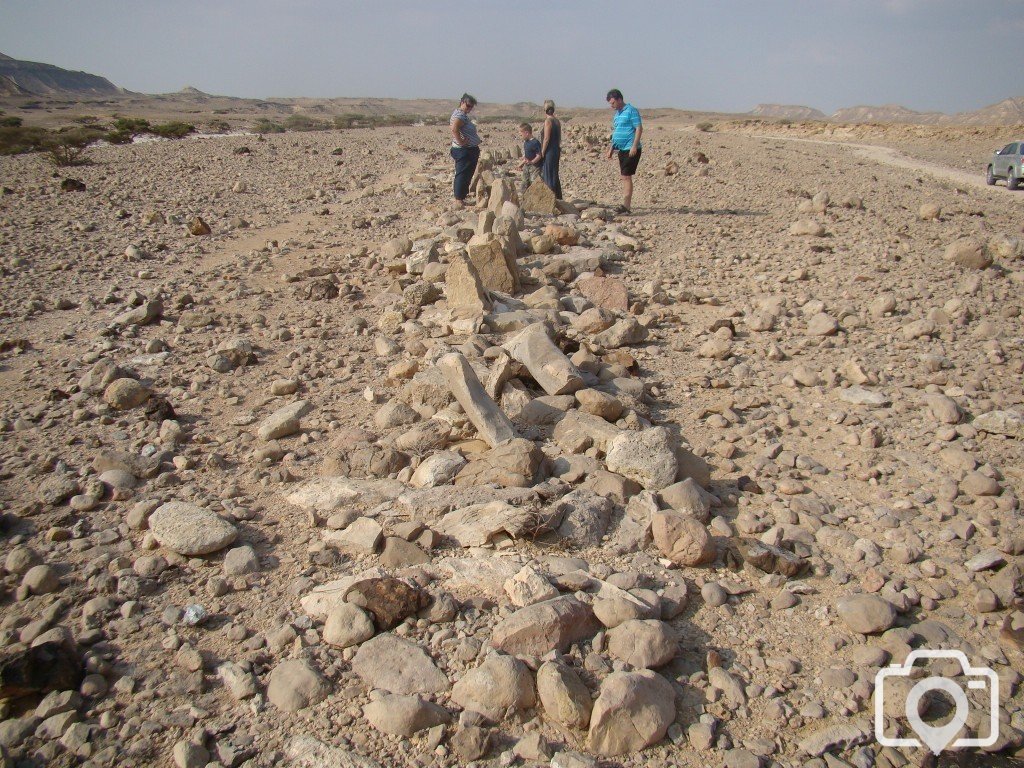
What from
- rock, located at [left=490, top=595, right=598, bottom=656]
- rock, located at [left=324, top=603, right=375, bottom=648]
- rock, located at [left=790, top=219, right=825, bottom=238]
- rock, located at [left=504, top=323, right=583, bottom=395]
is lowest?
rock, located at [left=324, top=603, right=375, bottom=648]

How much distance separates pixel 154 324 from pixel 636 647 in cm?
523

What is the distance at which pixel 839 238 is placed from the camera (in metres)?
7.95

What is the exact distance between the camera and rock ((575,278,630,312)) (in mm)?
6003

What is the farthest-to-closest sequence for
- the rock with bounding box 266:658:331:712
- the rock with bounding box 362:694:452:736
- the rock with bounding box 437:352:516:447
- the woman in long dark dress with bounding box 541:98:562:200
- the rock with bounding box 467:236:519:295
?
the woman in long dark dress with bounding box 541:98:562:200
the rock with bounding box 467:236:519:295
the rock with bounding box 437:352:516:447
the rock with bounding box 266:658:331:712
the rock with bounding box 362:694:452:736

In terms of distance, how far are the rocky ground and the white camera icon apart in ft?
0.12

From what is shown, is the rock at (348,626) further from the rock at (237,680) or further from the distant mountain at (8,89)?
the distant mountain at (8,89)

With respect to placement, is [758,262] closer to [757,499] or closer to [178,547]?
[757,499]

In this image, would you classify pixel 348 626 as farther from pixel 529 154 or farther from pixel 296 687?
pixel 529 154

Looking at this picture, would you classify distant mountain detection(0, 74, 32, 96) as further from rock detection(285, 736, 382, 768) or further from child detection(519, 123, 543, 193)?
rock detection(285, 736, 382, 768)

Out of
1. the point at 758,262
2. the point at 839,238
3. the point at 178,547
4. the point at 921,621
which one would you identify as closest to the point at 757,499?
the point at 921,621

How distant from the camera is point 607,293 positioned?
612cm

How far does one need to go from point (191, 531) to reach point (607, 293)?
424 cm

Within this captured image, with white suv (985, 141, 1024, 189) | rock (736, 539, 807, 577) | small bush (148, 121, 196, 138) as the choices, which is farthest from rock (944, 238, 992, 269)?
small bush (148, 121, 196, 138)

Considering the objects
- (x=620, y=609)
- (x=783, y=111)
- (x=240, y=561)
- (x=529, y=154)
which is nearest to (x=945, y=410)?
(x=620, y=609)
